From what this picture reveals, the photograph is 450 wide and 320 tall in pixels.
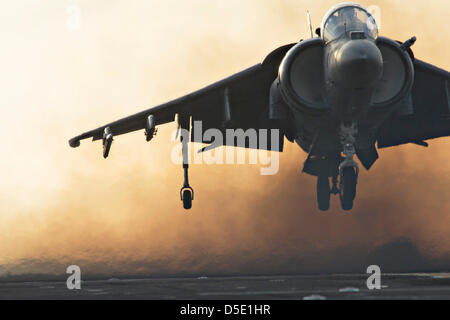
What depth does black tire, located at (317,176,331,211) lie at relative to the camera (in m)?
22.5

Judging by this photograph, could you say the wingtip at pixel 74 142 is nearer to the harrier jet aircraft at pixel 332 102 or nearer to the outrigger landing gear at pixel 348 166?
the harrier jet aircraft at pixel 332 102

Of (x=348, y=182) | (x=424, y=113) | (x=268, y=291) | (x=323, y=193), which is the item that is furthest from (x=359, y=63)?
(x=323, y=193)

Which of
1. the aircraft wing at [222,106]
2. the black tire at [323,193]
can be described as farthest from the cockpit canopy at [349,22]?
the black tire at [323,193]

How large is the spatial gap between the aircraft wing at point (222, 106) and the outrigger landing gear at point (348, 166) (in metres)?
4.82

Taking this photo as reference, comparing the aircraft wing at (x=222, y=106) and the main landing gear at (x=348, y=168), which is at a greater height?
the aircraft wing at (x=222, y=106)

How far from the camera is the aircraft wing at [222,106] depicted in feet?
69.5

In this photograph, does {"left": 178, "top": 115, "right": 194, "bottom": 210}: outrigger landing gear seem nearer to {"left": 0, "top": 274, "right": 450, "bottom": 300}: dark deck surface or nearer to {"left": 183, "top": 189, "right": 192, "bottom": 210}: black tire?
{"left": 183, "top": 189, "right": 192, "bottom": 210}: black tire

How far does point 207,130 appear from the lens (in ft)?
76.9

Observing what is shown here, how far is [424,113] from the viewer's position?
22.2 metres

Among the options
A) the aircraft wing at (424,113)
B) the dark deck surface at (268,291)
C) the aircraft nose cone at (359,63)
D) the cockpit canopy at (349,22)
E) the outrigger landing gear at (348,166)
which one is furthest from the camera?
the aircraft wing at (424,113)

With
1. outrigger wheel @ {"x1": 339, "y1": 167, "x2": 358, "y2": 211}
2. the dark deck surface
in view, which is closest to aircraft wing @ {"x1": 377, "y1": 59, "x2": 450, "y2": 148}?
outrigger wheel @ {"x1": 339, "y1": 167, "x2": 358, "y2": 211}

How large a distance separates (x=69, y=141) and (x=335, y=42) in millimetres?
12703
